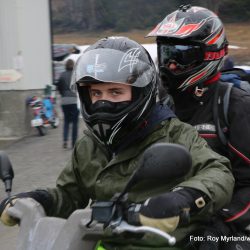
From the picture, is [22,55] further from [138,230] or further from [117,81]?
[138,230]

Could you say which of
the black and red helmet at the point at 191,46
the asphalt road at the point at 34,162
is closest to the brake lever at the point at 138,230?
the black and red helmet at the point at 191,46

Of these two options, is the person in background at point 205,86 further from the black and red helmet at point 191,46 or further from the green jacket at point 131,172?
the green jacket at point 131,172

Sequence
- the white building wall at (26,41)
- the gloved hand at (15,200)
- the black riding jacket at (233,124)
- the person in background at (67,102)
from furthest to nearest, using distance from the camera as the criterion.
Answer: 1. the white building wall at (26,41)
2. the person in background at (67,102)
3. the black riding jacket at (233,124)
4. the gloved hand at (15,200)

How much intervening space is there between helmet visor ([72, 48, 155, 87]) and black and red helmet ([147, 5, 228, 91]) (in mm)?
776

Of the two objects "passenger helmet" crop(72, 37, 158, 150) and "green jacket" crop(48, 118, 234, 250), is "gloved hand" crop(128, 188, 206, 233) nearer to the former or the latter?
"green jacket" crop(48, 118, 234, 250)

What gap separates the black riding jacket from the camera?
3041 mm

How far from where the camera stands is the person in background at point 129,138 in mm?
2393

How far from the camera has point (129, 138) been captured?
2.62 metres

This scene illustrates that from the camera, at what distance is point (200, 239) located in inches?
101

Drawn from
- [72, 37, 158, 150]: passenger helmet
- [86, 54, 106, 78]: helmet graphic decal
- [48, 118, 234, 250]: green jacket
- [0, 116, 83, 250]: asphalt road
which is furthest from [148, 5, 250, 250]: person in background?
[0, 116, 83, 250]: asphalt road

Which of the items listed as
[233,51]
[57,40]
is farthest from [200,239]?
[57,40]

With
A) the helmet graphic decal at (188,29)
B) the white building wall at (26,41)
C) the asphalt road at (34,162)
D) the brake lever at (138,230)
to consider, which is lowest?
the asphalt road at (34,162)

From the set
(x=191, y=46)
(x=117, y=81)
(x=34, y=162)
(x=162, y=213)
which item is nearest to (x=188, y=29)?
(x=191, y=46)

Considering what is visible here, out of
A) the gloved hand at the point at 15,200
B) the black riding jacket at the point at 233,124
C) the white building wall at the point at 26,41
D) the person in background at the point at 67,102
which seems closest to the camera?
the gloved hand at the point at 15,200
